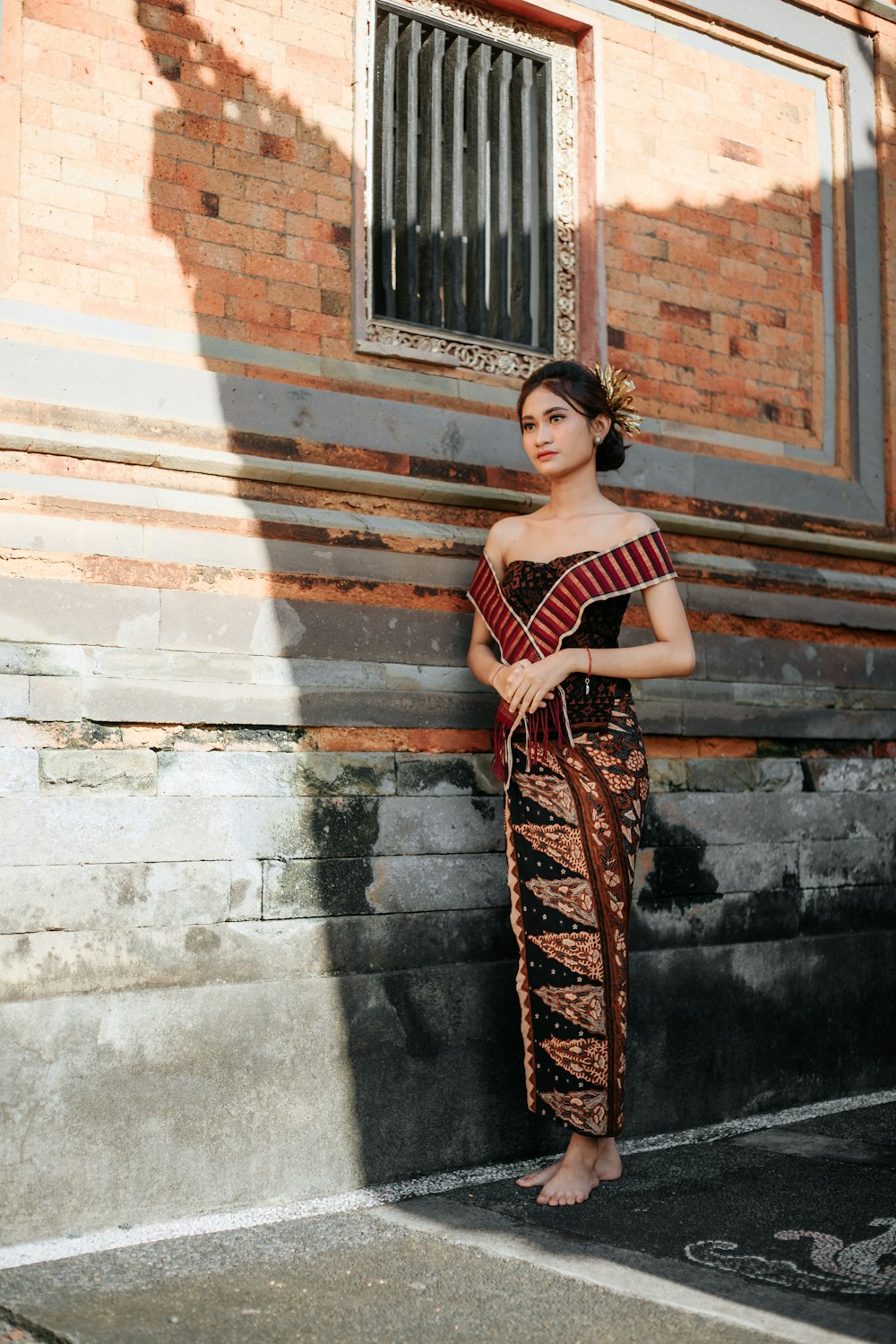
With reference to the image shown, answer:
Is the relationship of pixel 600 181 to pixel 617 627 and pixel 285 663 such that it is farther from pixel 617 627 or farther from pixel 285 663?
pixel 285 663

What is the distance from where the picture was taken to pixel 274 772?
4230 mm

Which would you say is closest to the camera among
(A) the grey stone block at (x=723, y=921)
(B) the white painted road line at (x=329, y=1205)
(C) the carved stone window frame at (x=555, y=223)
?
(B) the white painted road line at (x=329, y=1205)

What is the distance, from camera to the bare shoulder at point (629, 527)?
4.32m

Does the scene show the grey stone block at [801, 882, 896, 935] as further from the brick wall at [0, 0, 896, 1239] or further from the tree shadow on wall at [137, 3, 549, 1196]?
the tree shadow on wall at [137, 3, 549, 1196]

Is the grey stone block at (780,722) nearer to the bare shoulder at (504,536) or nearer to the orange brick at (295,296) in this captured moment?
the bare shoulder at (504,536)

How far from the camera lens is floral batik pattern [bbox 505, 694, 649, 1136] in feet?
13.5

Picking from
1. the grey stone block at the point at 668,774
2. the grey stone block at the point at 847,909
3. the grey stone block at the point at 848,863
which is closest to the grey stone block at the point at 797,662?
the grey stone block at the point at 668,774

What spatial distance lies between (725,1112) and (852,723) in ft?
5.54

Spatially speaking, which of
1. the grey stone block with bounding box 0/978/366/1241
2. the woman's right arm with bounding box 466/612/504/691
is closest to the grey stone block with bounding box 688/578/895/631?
the woman's right arm with bounding box 466/612/504/691

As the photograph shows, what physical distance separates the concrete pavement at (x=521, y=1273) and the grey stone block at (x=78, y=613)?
64.6 inches

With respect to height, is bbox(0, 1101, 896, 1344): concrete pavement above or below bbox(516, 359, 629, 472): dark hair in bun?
below

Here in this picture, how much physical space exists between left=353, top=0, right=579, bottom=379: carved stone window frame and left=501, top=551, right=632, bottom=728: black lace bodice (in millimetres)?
1013

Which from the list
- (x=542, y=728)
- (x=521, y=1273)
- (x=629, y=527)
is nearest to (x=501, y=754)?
(x=542, y=728)

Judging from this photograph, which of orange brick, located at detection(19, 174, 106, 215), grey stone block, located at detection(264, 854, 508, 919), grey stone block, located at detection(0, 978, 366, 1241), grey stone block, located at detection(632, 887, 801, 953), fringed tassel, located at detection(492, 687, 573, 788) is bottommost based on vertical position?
grey stone block, located at detection(0, 978, 366, 1241)
